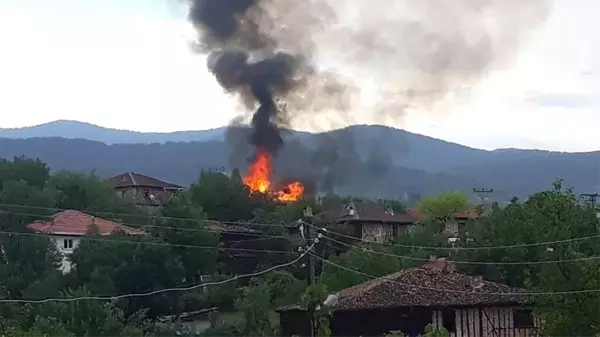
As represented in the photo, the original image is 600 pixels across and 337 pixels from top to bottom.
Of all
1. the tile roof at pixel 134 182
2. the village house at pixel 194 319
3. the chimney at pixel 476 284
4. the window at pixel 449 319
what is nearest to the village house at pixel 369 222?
the tile roof at pixel 134 182

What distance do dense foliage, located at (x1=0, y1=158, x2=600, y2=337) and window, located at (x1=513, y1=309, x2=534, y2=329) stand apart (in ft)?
3.94

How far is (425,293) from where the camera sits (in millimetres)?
40062

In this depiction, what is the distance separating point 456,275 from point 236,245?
86.4 ft

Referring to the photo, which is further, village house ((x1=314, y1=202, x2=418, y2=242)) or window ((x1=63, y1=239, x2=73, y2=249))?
village house ((x1=314, y1=202, x2=418, y2=242))

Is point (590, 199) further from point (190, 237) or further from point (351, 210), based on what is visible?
point (351, 210)

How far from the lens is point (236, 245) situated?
67438mm

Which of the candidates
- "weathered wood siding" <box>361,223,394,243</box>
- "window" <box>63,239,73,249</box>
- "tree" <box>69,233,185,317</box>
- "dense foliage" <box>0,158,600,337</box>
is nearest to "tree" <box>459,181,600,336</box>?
"dense foliage" <box>0,158,600,337</box>

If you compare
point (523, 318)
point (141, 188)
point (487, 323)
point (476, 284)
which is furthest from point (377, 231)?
point (487, 323)

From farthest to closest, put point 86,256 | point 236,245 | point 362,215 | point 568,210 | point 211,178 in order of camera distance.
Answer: point 362,215 → point 211,178 → point 236,245 → point 86,256 → point 568,210

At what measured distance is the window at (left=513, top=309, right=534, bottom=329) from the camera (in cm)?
4138

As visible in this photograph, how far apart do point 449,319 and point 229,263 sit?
1065 inches

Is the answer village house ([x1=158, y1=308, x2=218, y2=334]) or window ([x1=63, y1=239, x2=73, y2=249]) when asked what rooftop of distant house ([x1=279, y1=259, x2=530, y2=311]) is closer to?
village house ([x1=158, y1=308, x2=218, y2=334])

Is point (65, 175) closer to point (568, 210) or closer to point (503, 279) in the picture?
point (503, 279)

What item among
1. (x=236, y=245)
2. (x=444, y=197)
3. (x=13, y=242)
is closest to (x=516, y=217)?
(x=236, y=245)
